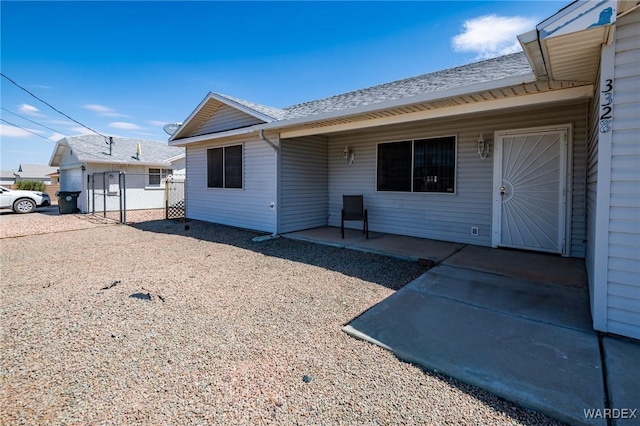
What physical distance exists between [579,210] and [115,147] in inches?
698

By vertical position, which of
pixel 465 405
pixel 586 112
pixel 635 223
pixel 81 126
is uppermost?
pixel 81 126

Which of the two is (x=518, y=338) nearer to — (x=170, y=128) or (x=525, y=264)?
(x=525, y=264)

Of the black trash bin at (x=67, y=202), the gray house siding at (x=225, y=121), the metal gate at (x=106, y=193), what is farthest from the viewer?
the metal gate at (x=106, y=193)

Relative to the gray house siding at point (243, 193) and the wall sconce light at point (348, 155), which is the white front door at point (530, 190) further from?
the gray house siding at point (243, 193)

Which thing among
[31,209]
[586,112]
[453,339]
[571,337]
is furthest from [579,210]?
[31,209]

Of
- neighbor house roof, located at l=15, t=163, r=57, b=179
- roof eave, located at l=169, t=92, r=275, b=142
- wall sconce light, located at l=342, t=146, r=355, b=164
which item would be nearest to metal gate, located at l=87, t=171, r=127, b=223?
roof eave, located at l=169, t=92, r=275, b=142

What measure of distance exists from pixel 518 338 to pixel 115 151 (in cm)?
1690

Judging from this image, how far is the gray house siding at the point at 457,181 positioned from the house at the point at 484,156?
0.07ft

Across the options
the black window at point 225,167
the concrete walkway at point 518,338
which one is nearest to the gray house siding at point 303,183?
the black window at point 225,167

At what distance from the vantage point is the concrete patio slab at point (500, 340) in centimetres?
188

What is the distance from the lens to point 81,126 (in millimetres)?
14914

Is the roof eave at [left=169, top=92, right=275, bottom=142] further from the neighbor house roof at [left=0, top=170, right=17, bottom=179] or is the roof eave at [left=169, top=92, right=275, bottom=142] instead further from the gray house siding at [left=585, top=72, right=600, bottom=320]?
the neighbor house roof at [left=0, top=170, right=17, bottom=179]

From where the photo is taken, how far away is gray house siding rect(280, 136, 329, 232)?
737 centimetres

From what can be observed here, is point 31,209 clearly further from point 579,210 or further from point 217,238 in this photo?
point 579,210
